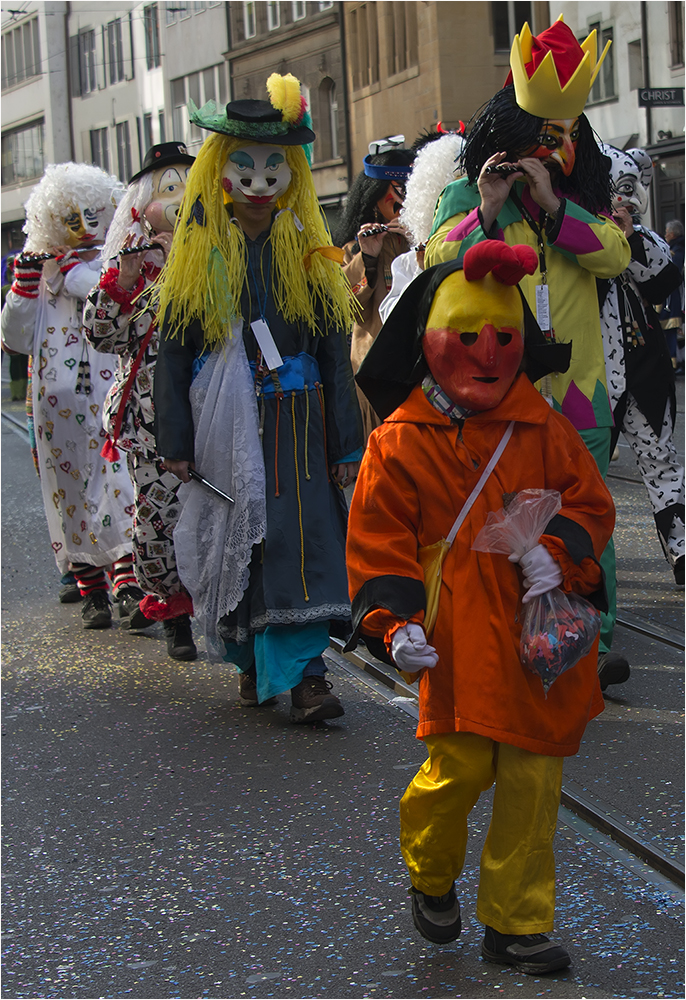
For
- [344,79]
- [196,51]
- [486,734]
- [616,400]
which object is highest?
[196,51]

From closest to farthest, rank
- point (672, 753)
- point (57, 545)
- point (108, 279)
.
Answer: point (672, 753) < point (108, 279) < point (57, 545)

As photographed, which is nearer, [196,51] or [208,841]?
[208,841]

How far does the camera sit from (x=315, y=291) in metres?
4.83

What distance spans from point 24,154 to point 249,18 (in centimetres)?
1770

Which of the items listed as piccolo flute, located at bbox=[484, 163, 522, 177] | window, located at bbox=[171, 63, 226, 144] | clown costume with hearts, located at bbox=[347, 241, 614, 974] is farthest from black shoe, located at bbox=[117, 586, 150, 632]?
window, located at bbox=[171, 63, 226, 144]

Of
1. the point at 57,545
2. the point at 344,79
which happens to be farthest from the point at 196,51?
the point at 57,545

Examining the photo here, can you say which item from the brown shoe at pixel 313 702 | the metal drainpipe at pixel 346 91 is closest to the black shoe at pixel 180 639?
the brown shoe at pixel 313 702

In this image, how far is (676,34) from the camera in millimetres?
20875

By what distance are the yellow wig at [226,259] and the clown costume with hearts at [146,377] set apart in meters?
0.38

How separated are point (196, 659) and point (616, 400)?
2145mm

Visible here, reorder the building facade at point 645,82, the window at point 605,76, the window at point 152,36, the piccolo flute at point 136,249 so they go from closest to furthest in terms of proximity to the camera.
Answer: the piccolo flute at point 136,249, the building facade at point 645,82, the window at point 605,76, the window at point 152,36

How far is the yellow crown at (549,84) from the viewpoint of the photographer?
13.1ft

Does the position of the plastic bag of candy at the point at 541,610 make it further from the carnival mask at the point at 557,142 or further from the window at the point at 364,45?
the window at the point at 364,45

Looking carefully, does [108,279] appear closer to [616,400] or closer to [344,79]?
[616,400]
